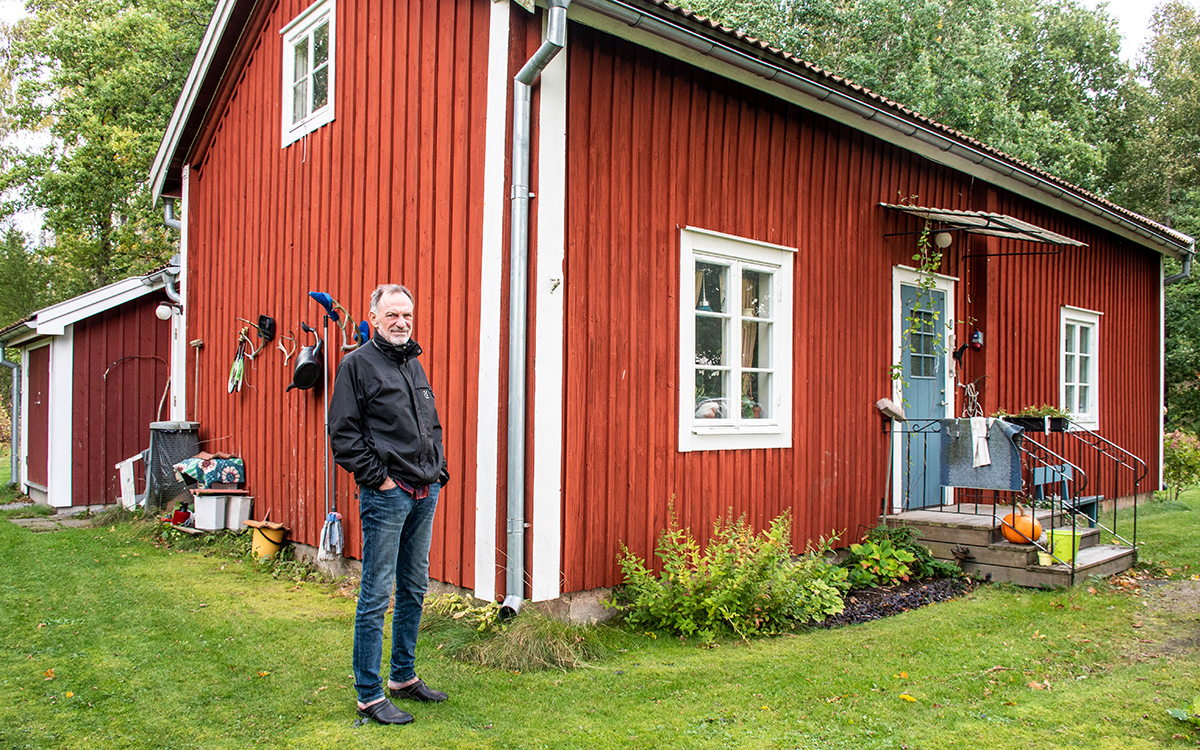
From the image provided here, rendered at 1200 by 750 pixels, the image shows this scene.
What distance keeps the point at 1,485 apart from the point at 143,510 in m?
6.37

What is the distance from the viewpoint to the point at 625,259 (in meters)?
5.53

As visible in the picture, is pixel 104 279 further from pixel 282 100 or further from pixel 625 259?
pixel 625 259

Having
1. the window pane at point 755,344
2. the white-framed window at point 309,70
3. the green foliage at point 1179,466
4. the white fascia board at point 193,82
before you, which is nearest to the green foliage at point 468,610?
the window pane at point 755,344

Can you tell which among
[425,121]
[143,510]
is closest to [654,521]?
[425,121]

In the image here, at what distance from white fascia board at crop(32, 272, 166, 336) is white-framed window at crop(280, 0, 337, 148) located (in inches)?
156

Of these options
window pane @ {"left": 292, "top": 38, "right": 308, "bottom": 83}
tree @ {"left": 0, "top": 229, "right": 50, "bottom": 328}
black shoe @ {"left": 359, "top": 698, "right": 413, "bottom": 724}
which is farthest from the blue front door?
tree @ {"left": 0, "top": 229, "right": 50, "bottom": 328}

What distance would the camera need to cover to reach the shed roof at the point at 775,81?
525 cm

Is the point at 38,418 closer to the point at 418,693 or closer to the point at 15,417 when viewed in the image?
the point at 15,417

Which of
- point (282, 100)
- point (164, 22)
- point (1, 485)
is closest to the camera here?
point (282, 100)

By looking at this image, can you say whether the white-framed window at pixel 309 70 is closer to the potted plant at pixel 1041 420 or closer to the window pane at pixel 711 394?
the window pane at pixel 711 394

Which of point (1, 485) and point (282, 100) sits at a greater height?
point (282, 100)

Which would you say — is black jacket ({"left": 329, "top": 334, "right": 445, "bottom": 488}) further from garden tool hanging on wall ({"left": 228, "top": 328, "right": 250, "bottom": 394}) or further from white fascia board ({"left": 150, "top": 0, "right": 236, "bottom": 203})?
white fascia board ({"left": 150, "top": 0, "right": 236, "bottom": 203})

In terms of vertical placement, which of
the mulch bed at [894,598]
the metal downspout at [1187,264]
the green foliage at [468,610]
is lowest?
the mulch bed at [894,598]

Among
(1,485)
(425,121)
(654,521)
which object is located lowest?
(1,485)
